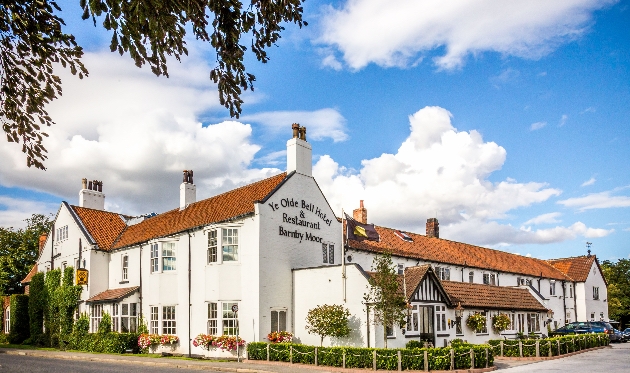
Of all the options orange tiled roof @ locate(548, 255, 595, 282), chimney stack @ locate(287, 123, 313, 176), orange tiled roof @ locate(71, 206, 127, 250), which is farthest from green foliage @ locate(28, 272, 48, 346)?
orange tiled roof @ locate(548, 255, 595, 282)

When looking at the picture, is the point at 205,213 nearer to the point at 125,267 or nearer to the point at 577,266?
the point at 125,267

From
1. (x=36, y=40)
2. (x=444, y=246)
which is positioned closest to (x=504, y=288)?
(x=444, y=246)

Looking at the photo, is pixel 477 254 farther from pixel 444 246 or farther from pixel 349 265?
pixel 349 265

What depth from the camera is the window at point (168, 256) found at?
32312 mm

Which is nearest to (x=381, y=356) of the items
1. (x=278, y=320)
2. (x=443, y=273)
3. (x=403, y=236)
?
(x=278, y=320)

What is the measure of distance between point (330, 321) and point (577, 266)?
45.2 metres

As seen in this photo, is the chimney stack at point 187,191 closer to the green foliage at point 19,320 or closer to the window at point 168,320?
the window at point 168,320

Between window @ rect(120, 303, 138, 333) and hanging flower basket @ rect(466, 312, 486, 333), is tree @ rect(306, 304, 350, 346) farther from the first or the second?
window @ rect(120, 303, 138, 333)

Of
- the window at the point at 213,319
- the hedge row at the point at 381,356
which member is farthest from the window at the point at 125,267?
the hedge row at the point at 381,356

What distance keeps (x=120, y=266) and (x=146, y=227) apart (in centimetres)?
304

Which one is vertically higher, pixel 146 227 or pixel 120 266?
pixel 146 227

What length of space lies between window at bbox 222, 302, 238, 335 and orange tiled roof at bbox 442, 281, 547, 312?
466 inches

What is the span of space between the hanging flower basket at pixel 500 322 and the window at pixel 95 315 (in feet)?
80.5

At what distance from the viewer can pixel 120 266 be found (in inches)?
1454
